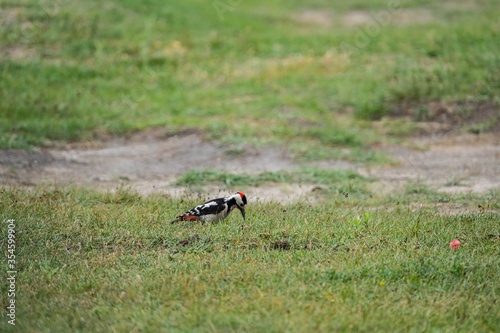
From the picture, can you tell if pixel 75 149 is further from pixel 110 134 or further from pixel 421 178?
pixel 421 178

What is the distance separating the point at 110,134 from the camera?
13.1m

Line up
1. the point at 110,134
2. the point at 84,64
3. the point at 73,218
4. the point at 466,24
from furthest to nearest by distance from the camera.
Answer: the point at 466,24 → the point at 84,64 → the point at 110,134 → the point at 73,218

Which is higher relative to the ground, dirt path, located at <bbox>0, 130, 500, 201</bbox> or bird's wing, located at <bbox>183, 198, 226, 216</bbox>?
bird's wing, located at <bbox>183, 198, 226, 216</bbox>

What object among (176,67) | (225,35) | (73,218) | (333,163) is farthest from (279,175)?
(225,35)

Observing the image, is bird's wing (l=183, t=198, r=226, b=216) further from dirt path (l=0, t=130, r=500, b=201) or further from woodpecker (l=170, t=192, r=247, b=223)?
dirt path (l=0, t=130, r=500, b=201)

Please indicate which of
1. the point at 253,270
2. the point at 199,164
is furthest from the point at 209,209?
the point at 199,164

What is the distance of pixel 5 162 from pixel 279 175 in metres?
5.08

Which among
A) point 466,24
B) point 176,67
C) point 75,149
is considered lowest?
point 75,149

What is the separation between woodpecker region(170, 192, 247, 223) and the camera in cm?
653

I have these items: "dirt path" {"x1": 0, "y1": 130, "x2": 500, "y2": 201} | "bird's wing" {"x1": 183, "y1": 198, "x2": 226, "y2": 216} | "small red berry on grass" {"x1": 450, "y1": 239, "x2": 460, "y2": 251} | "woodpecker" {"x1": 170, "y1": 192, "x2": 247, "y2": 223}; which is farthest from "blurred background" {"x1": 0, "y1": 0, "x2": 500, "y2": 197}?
"small red berry on grass" {"x1": 450, "y1": 239, "x2": 460, "y2": 251}

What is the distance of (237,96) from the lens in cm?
1549

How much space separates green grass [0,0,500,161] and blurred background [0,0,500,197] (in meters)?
0.06

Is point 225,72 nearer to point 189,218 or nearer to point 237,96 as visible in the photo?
point 237,96

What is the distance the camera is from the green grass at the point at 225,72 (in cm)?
1314
